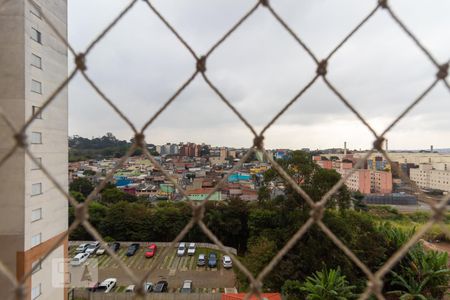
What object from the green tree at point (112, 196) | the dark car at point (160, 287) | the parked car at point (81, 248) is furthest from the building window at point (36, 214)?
the green tree at point (112, 196)

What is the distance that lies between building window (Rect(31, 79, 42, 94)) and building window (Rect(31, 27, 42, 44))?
11.4 inches

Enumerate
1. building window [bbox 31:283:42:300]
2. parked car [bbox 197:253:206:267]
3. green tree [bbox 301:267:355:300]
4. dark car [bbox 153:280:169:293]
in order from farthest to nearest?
parked car [bbox 197:253:206:267], dark car [bbox 153:280:169:293], green tree [bbox 301:267:355:300], building window [bbox 31:283:42:300]

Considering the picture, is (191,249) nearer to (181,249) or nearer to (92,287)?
(181,249)

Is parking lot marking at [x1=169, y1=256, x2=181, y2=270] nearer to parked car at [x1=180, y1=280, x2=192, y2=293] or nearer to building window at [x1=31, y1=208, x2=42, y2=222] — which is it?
parked car at [x1=180, y1=280, x2=192, y2=293]

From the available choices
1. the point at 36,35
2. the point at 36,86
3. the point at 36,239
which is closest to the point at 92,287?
the point at 36,239

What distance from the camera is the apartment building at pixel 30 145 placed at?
1771 mm

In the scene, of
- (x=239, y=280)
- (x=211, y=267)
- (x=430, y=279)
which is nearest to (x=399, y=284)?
(x=430, y=279)

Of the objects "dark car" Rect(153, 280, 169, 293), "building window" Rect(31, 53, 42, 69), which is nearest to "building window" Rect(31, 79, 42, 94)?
"building window" Rect(31, 53, 42, 69)

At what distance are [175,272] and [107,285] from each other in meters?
1.65

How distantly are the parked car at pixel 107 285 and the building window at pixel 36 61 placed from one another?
551 centimetres

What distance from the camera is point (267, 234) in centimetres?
683

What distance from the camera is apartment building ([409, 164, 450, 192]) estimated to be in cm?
1572

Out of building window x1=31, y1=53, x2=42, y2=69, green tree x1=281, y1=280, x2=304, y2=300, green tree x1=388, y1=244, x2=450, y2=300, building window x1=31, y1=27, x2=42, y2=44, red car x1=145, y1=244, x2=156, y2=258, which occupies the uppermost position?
building window x1=31, y1=27, x2=42, y2=44

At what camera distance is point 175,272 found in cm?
735
